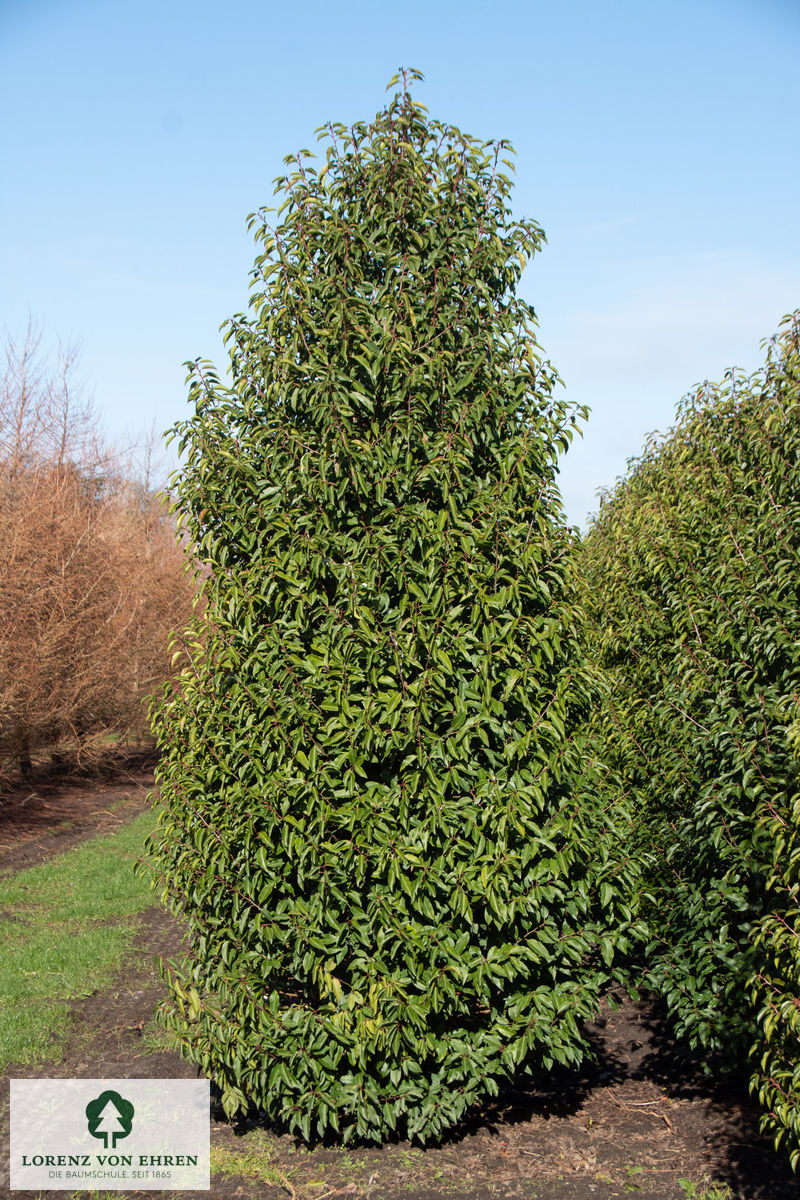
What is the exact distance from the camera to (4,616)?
11344 mm

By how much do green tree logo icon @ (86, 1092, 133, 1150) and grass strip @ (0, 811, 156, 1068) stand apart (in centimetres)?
82

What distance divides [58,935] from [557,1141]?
4.76m

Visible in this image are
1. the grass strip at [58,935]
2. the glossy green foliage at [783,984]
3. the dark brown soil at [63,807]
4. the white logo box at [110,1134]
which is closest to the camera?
the glossy green foliage at [783,984]

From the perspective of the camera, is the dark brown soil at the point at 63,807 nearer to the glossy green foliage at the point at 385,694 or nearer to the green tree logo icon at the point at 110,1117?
the green tree logo icon at the point at 110,1117

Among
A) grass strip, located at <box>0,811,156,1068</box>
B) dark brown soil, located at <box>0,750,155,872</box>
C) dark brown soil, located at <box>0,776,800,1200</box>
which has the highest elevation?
dark brown soil, located at <box>0,750,155,872</box>

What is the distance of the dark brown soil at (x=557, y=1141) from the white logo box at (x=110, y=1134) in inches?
3.8

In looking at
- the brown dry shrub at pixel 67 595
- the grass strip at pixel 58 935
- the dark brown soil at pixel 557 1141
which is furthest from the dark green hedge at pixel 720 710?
the brown dry shrub at pixel 67 595

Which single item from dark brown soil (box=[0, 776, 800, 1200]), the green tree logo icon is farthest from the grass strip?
the green tree logo icon

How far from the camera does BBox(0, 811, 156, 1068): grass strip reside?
549 centimetres

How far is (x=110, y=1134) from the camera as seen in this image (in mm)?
4234

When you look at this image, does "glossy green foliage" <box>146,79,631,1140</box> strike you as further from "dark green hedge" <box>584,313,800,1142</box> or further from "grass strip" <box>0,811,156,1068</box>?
"grass strip" <box>0,811,156,1068</box>

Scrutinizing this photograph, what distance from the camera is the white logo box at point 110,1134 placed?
13.0ft

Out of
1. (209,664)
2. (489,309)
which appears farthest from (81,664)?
(489,309)

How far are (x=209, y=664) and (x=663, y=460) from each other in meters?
4.27
